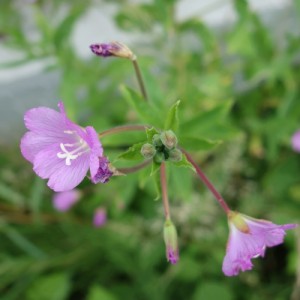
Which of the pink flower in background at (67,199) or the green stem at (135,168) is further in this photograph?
the pink flower in background at (67,199)

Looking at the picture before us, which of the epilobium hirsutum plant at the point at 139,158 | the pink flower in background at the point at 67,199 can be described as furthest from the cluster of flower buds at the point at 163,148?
the pink flower in background at the point at 67,199

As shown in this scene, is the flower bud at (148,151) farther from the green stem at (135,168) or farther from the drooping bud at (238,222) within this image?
the drooping bud at (238,222)

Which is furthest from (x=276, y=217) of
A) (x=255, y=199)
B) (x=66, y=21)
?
(x=66, y=21)

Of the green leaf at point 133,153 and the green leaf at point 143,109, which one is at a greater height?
the green leaf at point 133,153

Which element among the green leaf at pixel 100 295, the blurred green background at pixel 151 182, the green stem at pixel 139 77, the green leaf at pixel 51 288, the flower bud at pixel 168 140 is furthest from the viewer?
the green leaf at pixel 51 288

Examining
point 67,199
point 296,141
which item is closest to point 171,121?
point 67,199

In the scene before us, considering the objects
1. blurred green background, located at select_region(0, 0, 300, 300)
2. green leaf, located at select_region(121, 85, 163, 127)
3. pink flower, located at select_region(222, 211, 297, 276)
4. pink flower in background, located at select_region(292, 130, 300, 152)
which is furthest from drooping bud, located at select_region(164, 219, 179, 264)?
pink flower in background, located at select_region(292, 130, 300, 152)
